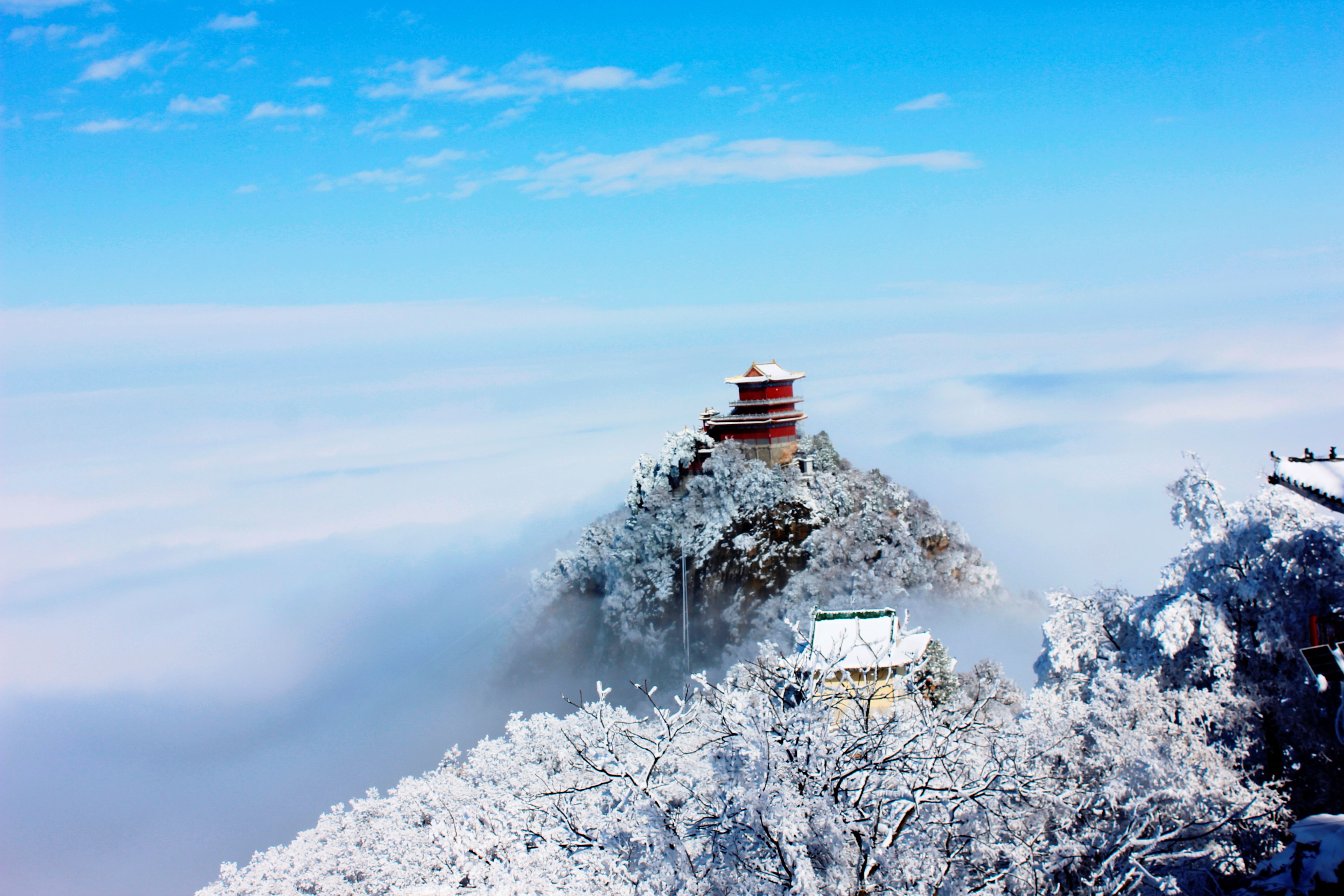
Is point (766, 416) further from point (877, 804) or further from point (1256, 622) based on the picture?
point (877, 804)

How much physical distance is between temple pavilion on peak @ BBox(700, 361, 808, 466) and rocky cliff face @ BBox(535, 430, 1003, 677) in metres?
1.08

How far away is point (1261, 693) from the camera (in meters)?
16.4

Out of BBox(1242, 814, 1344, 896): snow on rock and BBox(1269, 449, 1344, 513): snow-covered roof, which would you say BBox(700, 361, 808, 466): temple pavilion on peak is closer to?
BBox(1269, 449, 1344, 513): snow-covered roof

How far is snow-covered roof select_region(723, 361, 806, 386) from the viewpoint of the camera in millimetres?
52844

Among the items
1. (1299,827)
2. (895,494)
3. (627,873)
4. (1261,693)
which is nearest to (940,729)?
(627,873)

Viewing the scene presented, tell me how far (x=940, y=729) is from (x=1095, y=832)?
8.98ft

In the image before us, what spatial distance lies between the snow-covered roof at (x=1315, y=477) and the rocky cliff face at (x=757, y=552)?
26745mm

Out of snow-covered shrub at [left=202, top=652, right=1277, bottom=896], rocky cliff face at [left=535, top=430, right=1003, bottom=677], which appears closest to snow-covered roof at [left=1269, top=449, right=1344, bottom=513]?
snow-covered shrub at [left=202, top=652, right=1277, bottom=896]

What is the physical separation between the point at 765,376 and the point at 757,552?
1087 centimetres

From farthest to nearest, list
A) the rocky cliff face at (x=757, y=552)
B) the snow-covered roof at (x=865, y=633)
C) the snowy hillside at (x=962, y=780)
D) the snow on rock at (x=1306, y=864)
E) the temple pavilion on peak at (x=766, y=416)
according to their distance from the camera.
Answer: the temple pavilion on peak at (x=766, y=416), the rocky cliff face at (x=757, y=552), the snow-covered roof at (x=865, y=633), the snow on rock at (x=1306, y=864), the snowy hillside at (x=962, y=780)

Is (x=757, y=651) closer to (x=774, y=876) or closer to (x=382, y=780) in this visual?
(x=774, y=876)

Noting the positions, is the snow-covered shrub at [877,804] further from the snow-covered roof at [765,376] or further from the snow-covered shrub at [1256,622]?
the snow-covered roof at [765,376]

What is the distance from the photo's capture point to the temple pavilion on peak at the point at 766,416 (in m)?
53.3

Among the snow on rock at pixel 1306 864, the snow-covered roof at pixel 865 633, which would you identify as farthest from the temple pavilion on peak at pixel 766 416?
the snow on rock at pixel 1306 864
